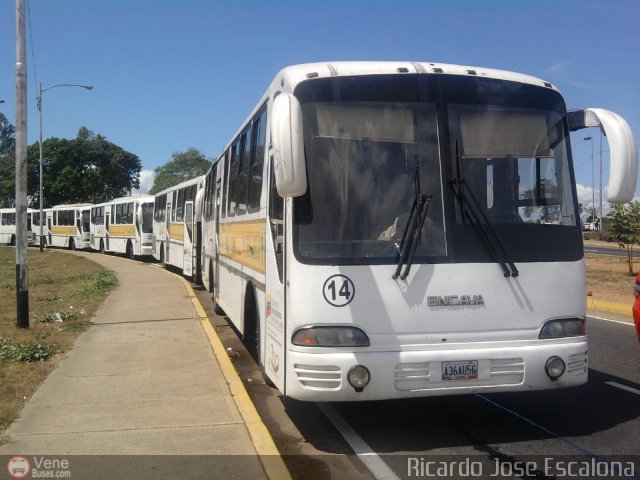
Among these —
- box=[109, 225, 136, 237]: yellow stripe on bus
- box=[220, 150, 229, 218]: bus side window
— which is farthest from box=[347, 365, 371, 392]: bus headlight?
box=[109, 225, 136, 237]: yellow stripe on bus

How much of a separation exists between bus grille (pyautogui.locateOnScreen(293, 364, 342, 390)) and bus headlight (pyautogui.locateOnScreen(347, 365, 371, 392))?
0.08m

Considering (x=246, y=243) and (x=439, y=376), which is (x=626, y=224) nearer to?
(x=246, y=243)

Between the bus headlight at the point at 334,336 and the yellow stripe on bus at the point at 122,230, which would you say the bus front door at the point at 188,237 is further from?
the bus headlight at the point at 334,336

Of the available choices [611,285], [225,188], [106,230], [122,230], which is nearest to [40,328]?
[225,188]

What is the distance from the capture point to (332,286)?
187 inches

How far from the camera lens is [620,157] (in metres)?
4.93

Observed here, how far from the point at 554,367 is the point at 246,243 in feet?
12.7

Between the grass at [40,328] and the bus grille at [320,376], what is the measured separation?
273 centimetres

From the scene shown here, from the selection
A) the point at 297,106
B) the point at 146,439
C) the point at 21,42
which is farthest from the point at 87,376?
the point at 21,42

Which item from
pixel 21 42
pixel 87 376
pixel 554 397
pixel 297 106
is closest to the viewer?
pixel 297 106

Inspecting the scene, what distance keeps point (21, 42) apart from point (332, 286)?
26.6 ft

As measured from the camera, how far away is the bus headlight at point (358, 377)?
468cm

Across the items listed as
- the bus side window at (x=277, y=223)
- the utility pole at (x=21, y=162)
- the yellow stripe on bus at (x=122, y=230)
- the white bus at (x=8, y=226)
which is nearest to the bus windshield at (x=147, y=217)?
the yellow stripe on bus at (x=122, y=230)

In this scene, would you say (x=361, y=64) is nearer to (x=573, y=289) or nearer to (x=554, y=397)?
(x=573, y=289)
